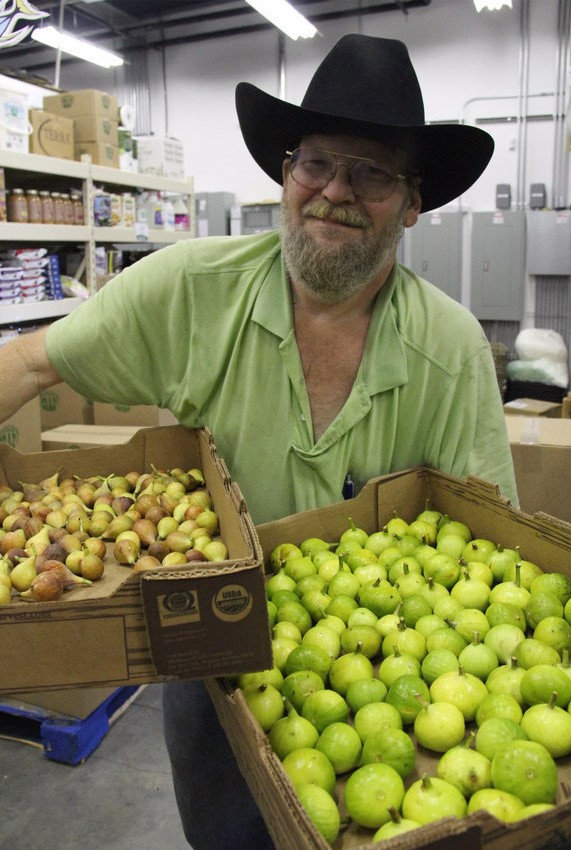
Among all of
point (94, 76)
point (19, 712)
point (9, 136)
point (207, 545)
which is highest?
point (94, 76)

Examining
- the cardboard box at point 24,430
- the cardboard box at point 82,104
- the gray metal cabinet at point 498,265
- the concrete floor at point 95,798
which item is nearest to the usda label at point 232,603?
the cardboard box at point 24,430

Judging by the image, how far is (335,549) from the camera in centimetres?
155

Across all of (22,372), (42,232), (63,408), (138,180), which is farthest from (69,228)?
(22,372)

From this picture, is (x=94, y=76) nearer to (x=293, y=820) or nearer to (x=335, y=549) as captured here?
(x=335, y=549)

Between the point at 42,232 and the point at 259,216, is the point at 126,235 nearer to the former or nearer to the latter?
the point at 42,232

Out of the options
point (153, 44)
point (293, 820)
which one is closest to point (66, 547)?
point (293, 820)

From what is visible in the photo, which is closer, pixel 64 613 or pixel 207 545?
pixel 64 613

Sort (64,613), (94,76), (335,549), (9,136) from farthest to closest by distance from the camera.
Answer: (94,76), (9,136), (335,549), (64,613)

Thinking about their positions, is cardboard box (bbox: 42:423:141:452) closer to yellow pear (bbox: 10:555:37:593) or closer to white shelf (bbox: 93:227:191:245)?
yellow pear (bbox: 10:555:37:593)

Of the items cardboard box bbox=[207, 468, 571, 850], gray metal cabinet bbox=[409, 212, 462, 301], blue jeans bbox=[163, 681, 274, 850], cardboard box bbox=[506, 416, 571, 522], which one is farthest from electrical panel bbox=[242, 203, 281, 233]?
blue jeans bbox=[163, 681, 274, 850]

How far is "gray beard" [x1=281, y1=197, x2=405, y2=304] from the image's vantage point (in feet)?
5.27

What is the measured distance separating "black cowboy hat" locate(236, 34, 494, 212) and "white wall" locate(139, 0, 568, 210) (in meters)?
6.37

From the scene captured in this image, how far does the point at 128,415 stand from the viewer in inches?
127

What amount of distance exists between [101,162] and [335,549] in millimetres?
3828
